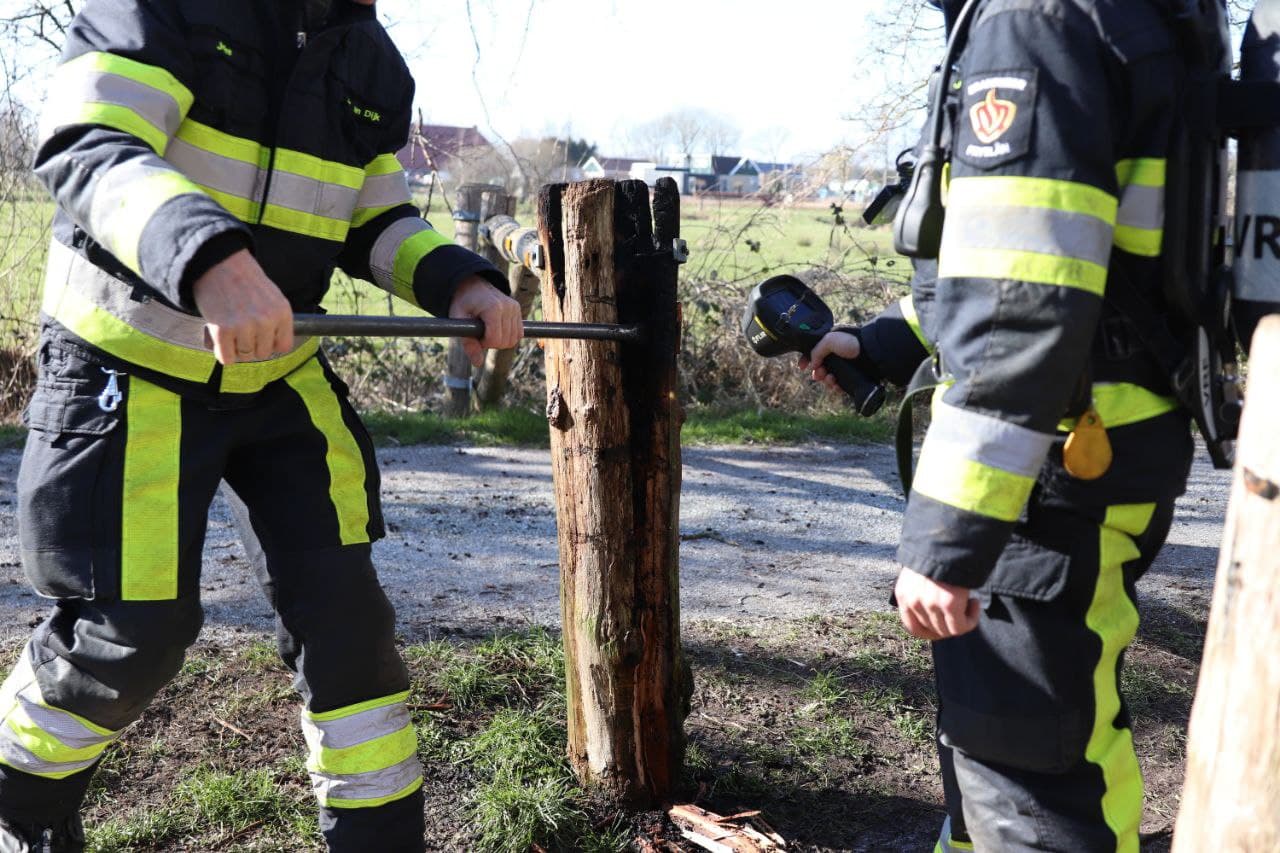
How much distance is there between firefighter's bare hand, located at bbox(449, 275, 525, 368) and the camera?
2.47 m

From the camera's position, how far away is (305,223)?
232 cm

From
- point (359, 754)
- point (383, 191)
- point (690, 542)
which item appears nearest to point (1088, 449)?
point (359, 754)

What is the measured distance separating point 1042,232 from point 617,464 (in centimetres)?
133

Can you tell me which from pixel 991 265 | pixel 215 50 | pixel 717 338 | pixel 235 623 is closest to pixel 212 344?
pixel 215 50

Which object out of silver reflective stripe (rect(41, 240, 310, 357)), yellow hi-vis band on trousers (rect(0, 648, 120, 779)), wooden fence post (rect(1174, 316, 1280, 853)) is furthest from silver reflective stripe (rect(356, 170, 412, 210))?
wooden fence post (rect(1174, 316, 1280, 853))

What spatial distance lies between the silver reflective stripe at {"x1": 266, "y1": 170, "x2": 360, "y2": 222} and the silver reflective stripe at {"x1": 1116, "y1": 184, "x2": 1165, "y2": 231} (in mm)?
1478

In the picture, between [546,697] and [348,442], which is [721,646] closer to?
[546,697]

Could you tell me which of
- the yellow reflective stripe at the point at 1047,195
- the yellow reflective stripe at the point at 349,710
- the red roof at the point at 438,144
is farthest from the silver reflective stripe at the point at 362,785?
the red roof at the point at 438,144

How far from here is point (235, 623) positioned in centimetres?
411

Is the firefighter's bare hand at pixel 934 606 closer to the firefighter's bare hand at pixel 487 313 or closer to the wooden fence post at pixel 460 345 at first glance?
the firefighter's bare hand at pixel 487 313

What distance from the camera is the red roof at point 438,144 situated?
8.25 meters

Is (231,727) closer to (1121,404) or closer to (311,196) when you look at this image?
(311,196)

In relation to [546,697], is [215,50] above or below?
above

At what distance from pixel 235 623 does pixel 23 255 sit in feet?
18.4
